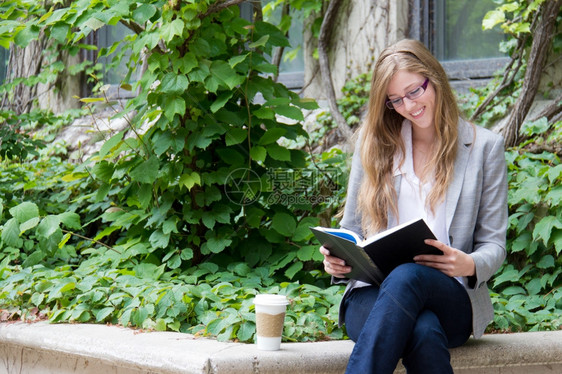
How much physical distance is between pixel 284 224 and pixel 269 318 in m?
1.31

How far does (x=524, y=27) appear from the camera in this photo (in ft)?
15.4

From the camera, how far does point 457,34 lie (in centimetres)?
566

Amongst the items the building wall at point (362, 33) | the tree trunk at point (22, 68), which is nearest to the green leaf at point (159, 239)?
the building wall at point (362, 33)

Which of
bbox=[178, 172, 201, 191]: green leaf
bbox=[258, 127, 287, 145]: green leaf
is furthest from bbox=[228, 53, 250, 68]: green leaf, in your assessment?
bbox=[178, 172, 201, 191]: green leaf

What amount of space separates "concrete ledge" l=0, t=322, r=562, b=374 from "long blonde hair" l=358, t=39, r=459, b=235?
0.52m

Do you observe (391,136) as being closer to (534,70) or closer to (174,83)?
(174,83)

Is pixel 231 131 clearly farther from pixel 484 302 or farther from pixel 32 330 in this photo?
pixel 484 302

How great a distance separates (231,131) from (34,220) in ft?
3.56

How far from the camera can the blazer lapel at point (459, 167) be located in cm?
239

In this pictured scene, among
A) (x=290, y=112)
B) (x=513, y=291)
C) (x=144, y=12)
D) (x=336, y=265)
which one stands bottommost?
(x=513, y=291)

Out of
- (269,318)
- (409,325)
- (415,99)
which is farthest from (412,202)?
(269,318)

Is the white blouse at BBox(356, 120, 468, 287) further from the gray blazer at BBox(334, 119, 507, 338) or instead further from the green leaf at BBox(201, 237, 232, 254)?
the green leaf at BBox(201, 237, 232, 254)

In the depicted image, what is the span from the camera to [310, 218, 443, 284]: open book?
2.10 m

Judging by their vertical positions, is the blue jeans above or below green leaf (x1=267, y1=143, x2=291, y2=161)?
below
